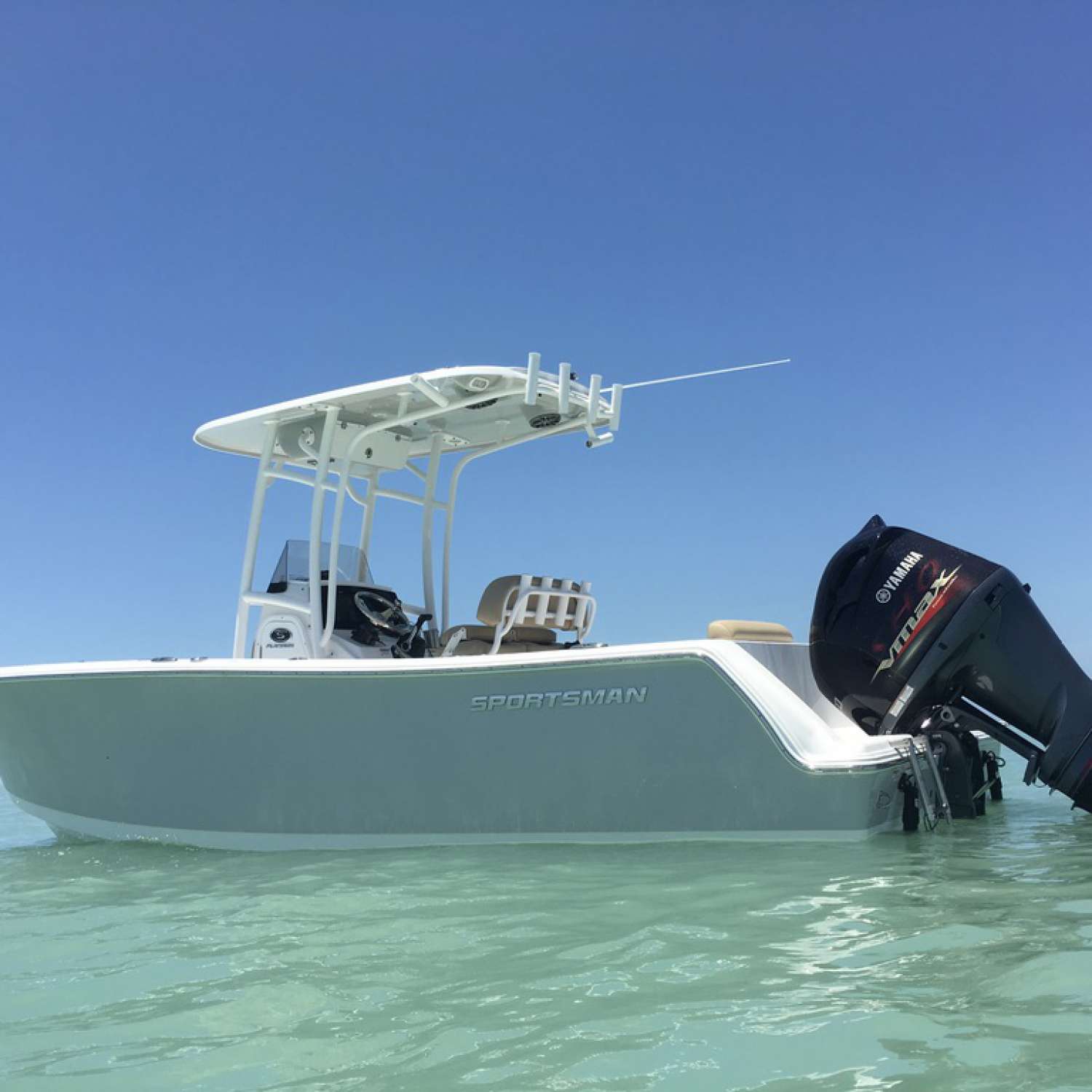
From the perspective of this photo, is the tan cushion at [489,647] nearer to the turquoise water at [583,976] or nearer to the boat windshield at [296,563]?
the boat windshield at [296,563]

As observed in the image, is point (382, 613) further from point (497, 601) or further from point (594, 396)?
point (594, 396)

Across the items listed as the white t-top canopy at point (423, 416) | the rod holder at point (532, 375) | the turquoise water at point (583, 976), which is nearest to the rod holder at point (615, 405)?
the white t-top canopy at point (423, 416)

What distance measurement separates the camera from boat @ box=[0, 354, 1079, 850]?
516 cm

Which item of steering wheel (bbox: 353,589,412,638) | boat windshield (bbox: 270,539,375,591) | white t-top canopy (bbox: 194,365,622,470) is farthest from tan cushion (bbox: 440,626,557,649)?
white t-top canopy (bbox: 194,365,622,470)

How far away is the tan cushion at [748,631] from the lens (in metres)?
5.68

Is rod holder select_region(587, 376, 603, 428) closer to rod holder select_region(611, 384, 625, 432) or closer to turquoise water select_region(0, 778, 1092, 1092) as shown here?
rod holder select_region(611, 384, 625, 432)

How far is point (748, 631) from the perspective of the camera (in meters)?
5.81

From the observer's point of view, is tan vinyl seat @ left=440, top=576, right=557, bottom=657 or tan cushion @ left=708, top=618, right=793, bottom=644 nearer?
tan cushion @ left=708, top=618, right=793, bottom=644

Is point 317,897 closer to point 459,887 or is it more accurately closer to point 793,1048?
point 459,887

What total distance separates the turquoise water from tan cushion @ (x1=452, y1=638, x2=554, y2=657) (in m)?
1.91

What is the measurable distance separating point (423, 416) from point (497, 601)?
1.19 meters

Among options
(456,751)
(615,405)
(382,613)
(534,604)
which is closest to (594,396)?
(615,405)

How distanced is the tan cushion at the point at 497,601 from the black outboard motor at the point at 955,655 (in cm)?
177

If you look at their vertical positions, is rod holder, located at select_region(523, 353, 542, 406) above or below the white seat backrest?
above
